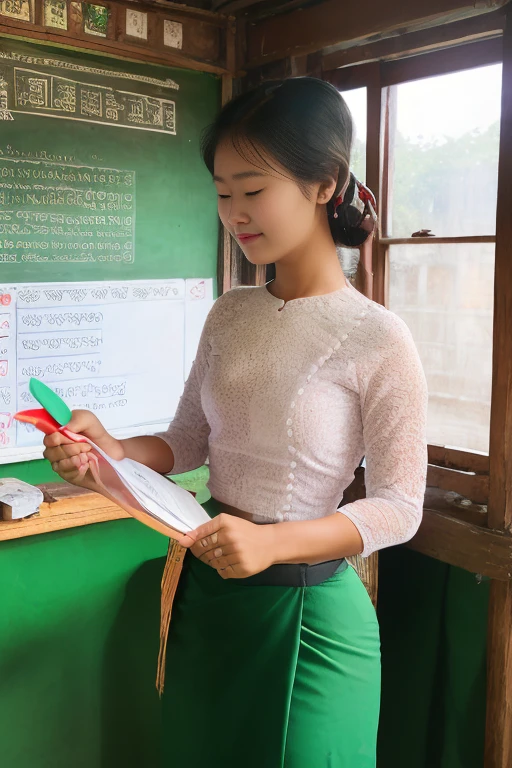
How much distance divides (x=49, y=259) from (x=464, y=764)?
1.60 m

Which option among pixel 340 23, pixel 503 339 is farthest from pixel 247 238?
pixel 340 23

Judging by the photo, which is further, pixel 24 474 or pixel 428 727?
pixel 24 474

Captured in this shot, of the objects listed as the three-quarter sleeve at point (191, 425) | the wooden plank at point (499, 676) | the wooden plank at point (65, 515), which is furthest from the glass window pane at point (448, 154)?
the wooden plank at point (65, 515)

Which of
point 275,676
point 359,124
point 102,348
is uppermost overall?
point 359,124

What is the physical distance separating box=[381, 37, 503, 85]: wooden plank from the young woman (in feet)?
2.03

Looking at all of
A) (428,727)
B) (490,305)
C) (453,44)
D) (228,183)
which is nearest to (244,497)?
(228,183)

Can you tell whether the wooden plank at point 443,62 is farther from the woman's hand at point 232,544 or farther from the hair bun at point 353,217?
the woman's hand at point 232,544

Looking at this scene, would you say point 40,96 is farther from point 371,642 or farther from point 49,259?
point 371,642

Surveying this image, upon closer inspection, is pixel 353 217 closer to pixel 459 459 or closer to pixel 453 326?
pixel 453 326

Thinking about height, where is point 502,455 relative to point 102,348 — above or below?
below

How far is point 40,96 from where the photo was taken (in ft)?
6.36

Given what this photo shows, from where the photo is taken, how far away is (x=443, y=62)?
182 cm

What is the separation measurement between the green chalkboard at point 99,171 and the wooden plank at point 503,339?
0.97m

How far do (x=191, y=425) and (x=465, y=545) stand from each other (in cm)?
70
